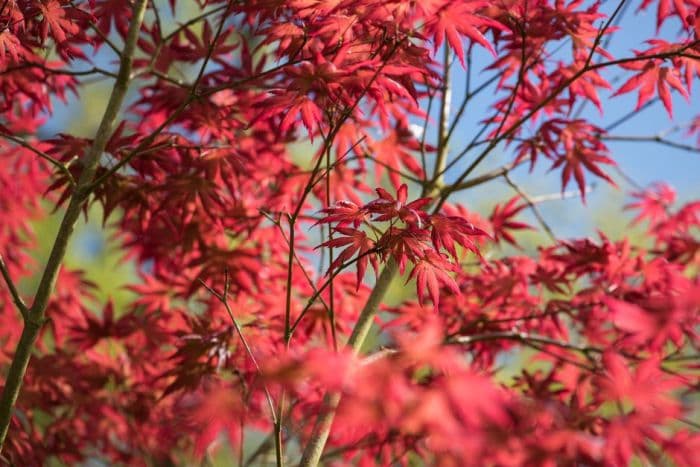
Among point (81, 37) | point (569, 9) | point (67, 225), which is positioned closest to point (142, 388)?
point (67, 225)

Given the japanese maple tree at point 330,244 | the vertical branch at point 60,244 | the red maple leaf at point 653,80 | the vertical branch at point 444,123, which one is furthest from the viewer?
the vertical branch at point 444,123

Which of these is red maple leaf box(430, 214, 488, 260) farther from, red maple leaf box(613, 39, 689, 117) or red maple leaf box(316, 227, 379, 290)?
red maple leaf box(613, 39, 689, 117)

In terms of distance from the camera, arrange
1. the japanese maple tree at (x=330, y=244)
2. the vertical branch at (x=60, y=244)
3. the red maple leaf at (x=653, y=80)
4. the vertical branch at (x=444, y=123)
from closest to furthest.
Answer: the japanese maple tree at (x=330, y=244), the vertical branch at (x=60, y=244), the red maple leaf at (x=653, y=80), the vertical branch at (x=444, y=123)

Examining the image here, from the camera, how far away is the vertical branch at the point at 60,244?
1.37 m

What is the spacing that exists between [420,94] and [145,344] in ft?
4.02

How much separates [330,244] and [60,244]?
61 cm

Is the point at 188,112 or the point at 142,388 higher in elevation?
the point at 188,112

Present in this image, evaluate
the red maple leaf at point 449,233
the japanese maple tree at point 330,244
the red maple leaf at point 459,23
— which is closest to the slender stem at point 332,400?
the japanese maple tree at point 330,244

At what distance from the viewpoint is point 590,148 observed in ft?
5.62

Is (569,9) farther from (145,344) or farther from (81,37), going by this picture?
(145,344)

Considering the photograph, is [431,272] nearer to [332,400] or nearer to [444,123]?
[332,400]

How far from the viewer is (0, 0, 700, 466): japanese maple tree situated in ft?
3.56

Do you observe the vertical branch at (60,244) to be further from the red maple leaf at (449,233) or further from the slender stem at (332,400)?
the red maple leaf at (449,233)

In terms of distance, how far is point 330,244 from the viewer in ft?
3.99
